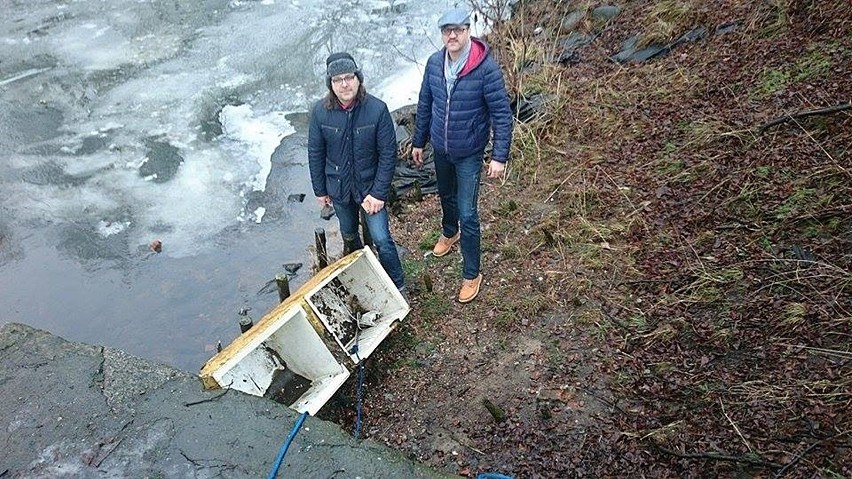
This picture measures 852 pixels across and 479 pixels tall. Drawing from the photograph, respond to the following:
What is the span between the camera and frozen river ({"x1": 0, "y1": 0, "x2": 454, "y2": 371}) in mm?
5984

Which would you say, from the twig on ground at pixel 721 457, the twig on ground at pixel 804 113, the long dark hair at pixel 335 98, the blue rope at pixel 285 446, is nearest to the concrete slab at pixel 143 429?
the blue rope at pixel 285 446

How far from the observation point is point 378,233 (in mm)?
4520

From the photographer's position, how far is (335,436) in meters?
2.97

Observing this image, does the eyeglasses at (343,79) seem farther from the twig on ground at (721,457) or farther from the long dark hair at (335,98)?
the twig on ground at (721,457)

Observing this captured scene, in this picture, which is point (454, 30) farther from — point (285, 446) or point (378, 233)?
point (285, 446)

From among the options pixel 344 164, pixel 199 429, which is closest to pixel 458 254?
pixel 344 164

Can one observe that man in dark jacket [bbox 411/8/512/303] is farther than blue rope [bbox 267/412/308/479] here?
Yes

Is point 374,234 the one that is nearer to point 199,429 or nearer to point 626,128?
point 199,429

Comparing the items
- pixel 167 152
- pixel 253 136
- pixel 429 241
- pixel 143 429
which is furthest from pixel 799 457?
pixel 167 152

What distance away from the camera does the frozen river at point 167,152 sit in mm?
5984

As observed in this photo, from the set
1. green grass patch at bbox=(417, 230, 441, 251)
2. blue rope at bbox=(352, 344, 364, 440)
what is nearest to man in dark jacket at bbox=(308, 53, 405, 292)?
blue rope at bbox=(352, 344, 364, 440)

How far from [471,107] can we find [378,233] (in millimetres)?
1122

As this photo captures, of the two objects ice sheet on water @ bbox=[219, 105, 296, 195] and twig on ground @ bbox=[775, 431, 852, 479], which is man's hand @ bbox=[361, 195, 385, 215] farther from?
ice sheet on water @ bbox=[219, 105, 296, 195]

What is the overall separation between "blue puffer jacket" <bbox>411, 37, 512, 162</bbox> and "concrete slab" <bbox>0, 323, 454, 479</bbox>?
6.85 feet
